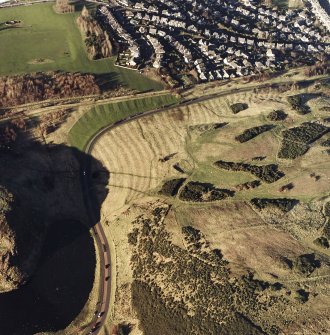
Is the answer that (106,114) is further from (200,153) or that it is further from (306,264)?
(306,264)

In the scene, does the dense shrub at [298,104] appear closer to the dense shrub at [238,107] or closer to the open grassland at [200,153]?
the open grassland at [200,153]

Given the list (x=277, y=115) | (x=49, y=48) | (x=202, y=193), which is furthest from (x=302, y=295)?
(x=49, y=48)

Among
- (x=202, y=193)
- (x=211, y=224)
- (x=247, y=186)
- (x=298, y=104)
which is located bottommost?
(x=211, y=224)

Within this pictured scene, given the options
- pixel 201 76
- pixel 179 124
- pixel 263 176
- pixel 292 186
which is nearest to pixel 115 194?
pixel 179 124

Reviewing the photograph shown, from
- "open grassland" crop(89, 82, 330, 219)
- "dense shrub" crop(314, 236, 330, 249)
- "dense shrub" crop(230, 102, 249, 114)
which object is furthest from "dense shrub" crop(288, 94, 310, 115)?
"dense shrub" crop(314, 236, 330, 249)

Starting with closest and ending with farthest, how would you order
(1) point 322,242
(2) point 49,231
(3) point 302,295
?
(3) point 302,295 < (1) point 322,242 < (2) point 49,231

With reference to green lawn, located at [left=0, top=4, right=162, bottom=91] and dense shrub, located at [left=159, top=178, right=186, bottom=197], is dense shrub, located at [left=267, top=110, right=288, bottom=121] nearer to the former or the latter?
green lawn, located at [left=0, top=4, right=162, bottom=91]

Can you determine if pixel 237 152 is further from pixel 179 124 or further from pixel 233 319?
pixel 233 319
